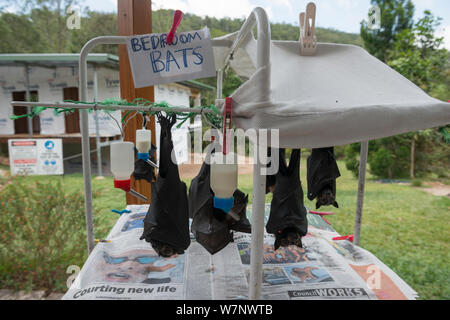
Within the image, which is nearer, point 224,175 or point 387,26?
point 224,175

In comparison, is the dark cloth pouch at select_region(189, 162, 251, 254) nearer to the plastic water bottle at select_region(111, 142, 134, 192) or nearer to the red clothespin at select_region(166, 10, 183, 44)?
the plastic water bottle at select_region(111, 142, 134, 192)

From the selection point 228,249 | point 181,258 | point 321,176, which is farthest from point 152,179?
point 321,176

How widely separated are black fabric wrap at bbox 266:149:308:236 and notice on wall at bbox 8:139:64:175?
3.38 metres

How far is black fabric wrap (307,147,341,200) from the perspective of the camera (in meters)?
1.05

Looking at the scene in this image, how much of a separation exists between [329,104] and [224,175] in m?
0.34

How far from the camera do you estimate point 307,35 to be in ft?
2.74

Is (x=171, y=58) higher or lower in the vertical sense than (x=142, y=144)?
higher

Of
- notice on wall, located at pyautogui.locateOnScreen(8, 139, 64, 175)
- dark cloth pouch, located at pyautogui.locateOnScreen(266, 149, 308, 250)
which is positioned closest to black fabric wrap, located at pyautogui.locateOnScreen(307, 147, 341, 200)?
dark cloth pouch, located at pyautogui.locateOnScreen(266, 149, 308, 250)

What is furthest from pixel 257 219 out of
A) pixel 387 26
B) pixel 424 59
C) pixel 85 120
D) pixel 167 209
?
pixel 387 26

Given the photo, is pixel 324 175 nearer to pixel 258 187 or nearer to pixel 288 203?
pixel 288 203

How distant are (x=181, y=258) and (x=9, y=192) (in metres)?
1.83

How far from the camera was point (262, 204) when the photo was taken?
28.0 inches

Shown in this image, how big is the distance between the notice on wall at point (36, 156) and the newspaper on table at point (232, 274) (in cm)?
270

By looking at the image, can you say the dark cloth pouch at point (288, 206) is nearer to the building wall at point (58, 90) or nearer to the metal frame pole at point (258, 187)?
the metal frame pole at point (258, 187)
